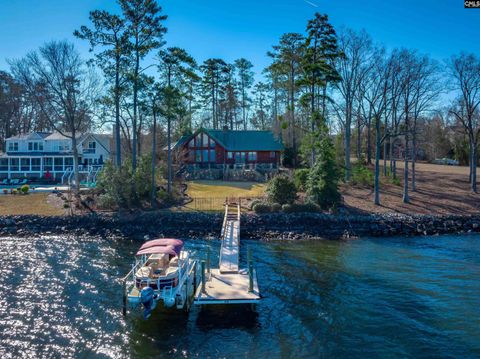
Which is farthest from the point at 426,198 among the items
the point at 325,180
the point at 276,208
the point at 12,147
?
the point at 12,147

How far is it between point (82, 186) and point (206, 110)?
97.6 feet

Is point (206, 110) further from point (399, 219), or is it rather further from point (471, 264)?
point (471, 264)

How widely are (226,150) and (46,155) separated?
1030 inches

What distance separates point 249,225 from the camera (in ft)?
101

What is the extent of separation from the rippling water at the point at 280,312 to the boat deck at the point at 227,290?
3.00ft

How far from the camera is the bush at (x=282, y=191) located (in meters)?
33.4

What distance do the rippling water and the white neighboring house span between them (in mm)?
33974

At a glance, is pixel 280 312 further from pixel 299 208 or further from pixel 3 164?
pixel 3 164

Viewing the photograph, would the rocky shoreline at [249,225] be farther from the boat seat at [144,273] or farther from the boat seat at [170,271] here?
the boat seat at [144,273]

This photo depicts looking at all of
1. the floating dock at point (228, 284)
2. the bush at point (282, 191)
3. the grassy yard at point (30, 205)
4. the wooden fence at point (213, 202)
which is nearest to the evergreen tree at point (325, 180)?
the bush at point (282, 191)

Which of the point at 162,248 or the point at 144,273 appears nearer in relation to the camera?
the point at 144,273

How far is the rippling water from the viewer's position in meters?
13.3

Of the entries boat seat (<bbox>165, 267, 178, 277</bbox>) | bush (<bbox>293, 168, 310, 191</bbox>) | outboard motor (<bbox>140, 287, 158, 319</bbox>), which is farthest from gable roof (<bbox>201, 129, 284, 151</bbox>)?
outboard motor (<bbox>140, 287, 158, 319</bbox>)

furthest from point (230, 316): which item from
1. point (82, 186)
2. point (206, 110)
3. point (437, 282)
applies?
point (206, 110)
